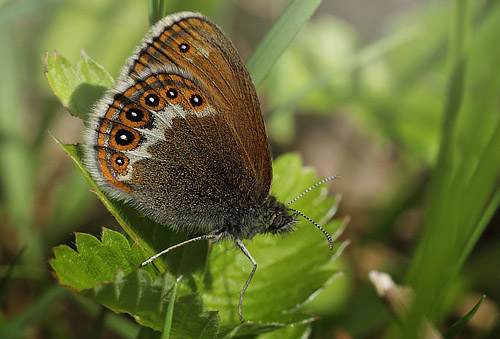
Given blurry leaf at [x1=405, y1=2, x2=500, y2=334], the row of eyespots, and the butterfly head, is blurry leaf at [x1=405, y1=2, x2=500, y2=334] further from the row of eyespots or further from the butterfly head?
the row of eyespots

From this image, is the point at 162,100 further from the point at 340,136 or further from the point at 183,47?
the point at 340,136

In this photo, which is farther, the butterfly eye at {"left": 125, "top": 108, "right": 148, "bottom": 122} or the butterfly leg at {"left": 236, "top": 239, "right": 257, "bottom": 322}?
the butterfly eye at {"left": 125, "top": 108, "right": 148, "bottom": 122}

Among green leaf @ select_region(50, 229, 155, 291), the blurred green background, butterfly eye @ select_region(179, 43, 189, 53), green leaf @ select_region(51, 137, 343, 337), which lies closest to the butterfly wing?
butterfly eye @ select_region(179, 43, 189, 53)

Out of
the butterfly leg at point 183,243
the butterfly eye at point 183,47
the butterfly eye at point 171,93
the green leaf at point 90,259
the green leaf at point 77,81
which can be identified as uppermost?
the butterfly eye at point 183,47

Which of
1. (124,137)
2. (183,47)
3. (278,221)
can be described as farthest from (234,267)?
(183,47)

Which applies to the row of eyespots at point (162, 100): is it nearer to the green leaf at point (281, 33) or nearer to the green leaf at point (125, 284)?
the green leaf at point (281, 33)

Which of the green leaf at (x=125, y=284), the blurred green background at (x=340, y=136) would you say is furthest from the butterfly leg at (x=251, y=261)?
the blurred green background at (x=340, y=136)

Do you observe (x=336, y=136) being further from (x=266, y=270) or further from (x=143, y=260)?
(x=143, y=260)
